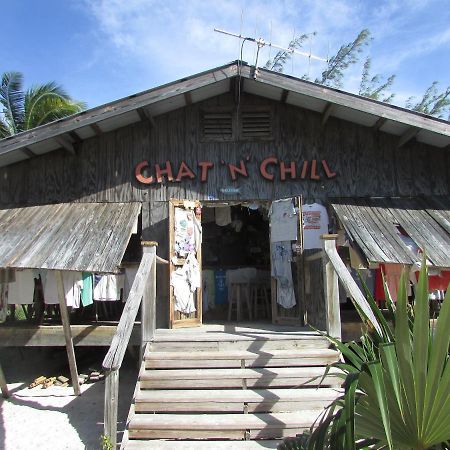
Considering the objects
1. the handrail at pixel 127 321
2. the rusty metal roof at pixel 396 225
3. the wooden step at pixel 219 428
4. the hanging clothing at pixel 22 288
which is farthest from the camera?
the hanging clothing at pixel 22 288

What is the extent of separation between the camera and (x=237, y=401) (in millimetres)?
4934

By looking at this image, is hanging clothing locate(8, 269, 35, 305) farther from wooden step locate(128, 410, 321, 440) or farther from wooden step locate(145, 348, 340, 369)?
wooden step locate(128, 410, 321, 440)

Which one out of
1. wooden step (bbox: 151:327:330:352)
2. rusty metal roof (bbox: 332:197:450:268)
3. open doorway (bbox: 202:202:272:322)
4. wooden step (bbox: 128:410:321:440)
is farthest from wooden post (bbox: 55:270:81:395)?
rusty metal roof (bbox: 332:197:450:268)

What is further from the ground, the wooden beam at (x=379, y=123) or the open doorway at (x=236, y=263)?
the wooden beam at (x=379, y=123)

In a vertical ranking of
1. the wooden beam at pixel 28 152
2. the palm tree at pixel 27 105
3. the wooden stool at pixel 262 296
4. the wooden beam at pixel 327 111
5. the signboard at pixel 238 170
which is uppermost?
the palm tree at pixel 27 105

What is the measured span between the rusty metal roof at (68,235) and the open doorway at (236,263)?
172 cm

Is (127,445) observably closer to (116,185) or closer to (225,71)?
(116,185)

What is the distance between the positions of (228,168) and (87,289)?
10.5 feet

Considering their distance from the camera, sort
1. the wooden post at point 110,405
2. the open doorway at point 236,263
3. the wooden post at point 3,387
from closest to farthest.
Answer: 1. the wooden post at point 110,405
2. the wooden post at point 3,387
3. the open doorway at point 236,263

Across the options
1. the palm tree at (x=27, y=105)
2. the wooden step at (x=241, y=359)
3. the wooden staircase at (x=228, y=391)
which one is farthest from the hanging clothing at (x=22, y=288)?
the palm tree at (x=27, y=105)

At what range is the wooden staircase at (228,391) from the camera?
15.2ft

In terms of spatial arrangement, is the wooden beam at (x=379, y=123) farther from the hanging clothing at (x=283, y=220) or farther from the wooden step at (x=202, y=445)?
the wooden step at (x=202, y=445)

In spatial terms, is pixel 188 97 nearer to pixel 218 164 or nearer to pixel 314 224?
pixel 218 164

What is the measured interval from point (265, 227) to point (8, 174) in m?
6.00
